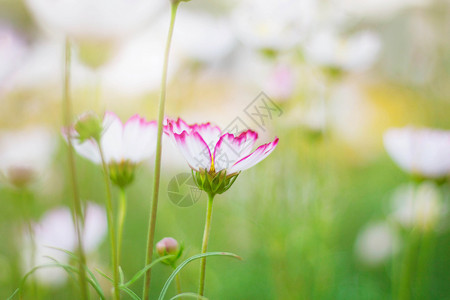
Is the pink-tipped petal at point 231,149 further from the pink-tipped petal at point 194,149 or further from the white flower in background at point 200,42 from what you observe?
the white flower in background at point 200,42

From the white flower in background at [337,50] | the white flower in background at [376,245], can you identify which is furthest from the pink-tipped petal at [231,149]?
the white flower in background at [376,245]

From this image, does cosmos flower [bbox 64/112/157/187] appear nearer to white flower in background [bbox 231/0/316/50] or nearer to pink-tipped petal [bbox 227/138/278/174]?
pink-tipped petal [bbox 227/138/278/174]

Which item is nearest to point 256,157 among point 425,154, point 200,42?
point 425,154

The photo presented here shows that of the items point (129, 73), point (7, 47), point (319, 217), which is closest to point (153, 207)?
point (7, 47)

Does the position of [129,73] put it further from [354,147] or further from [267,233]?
[354,147]

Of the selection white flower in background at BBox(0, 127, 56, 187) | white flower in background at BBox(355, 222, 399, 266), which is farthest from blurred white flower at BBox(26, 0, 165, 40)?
white flower in background at BBox(355, 222, 399, 266)

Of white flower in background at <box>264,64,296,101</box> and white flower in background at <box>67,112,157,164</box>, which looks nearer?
white flower in background at <box>67,112,157,164</box>
